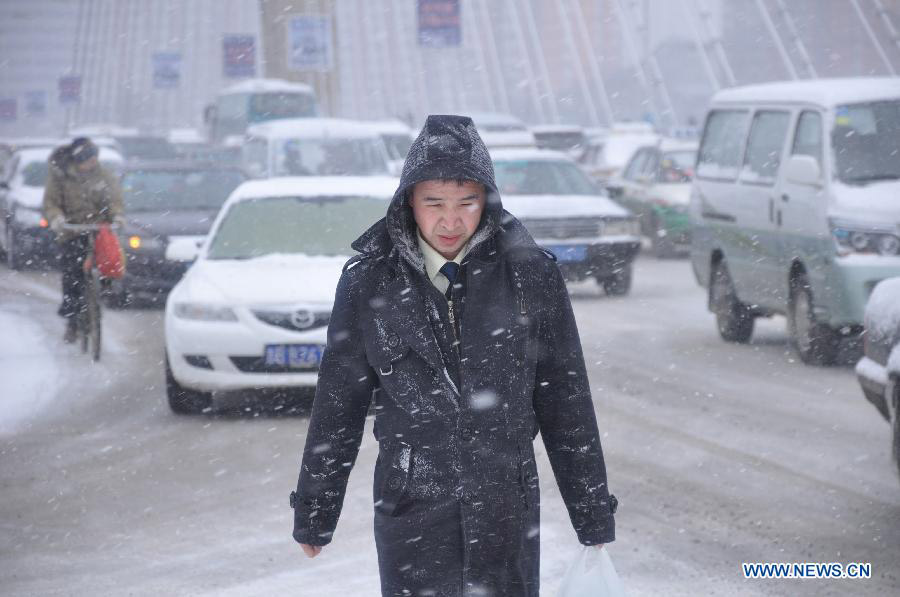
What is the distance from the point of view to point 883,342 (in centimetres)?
671

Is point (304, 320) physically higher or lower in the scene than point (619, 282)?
higher

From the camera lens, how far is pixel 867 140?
10898 mm

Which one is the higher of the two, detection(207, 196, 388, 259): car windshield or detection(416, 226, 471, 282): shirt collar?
detection(416, 226, 471, 282): shirt collar

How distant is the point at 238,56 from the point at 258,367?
39102 mm

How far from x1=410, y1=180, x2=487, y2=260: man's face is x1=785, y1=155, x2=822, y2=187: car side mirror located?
7329 millimetres

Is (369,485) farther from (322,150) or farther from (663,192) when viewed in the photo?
(663,192)

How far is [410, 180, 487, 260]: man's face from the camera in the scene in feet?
10.6

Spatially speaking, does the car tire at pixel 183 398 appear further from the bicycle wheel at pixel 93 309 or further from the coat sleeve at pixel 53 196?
the coat sleeve at pixel 53 196

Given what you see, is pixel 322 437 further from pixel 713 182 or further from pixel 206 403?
pixel 713 182

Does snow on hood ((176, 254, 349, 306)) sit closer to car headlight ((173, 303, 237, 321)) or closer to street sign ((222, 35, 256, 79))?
car headlight ((173, 303, 237, 321))

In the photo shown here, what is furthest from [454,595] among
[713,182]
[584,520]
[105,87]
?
[105,87]

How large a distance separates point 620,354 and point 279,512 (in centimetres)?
541

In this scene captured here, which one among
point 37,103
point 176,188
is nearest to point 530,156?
point 176,188

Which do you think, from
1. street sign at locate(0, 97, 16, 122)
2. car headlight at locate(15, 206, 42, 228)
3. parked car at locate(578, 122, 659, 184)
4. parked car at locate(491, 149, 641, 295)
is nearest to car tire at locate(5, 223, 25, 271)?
car headlight at locate(15, 206, 42, 228)
